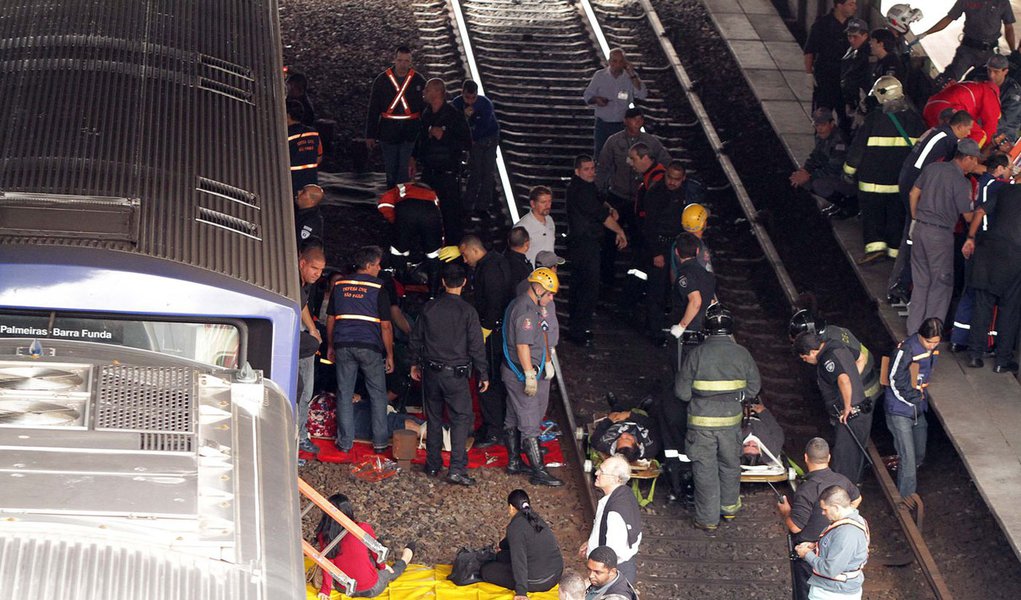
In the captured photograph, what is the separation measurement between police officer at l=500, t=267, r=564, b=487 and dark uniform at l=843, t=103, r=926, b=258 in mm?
3762

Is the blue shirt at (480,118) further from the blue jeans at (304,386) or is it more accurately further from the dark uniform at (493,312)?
the blue jeans at (304,386)

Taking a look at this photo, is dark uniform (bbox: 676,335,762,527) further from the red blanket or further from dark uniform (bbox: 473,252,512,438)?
dark uniform (bbox: 473,252,512,438)

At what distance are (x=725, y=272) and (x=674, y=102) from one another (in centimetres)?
415

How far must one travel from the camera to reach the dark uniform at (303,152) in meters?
15.1

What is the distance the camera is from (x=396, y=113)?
16.4 m

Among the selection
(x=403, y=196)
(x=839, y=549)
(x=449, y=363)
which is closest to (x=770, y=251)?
(x=403, y=196)

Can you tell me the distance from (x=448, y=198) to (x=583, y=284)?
2289 millimetres

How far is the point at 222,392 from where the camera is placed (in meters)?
6.71

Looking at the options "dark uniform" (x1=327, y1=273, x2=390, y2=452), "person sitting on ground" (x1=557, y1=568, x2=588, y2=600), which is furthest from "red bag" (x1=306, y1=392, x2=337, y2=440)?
"person sitting on ground" (x1=557, y1=568, x2=588, y2=600)

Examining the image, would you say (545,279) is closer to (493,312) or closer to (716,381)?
(493,312)

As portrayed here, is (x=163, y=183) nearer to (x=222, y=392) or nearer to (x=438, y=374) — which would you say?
(x=222, y=392)

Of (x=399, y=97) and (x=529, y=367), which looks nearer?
(x=529, y=367)

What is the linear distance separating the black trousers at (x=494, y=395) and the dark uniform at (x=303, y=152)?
126 inches

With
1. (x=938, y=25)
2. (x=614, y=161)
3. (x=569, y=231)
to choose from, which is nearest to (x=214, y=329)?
(x=569, y=231)
